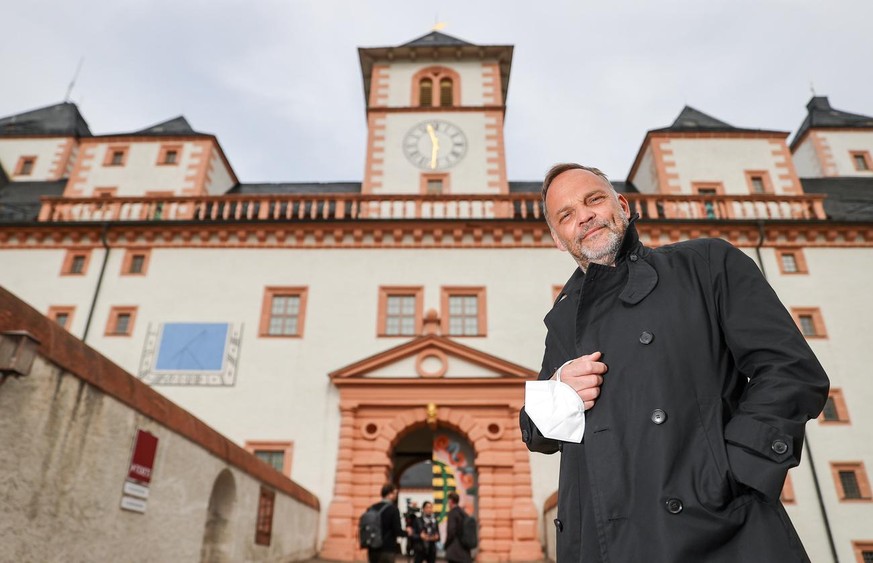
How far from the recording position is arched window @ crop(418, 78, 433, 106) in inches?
909

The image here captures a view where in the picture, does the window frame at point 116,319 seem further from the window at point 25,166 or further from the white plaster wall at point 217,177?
the window at point 25,166

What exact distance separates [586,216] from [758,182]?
21.6 meters

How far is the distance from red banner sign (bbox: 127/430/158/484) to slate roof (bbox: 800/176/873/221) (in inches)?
772

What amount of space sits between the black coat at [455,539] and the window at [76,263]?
526 inches

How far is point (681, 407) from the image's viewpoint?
5.48ft

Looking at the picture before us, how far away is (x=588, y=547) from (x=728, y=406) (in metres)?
0.54

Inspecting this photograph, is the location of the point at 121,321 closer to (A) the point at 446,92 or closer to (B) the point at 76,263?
(B) the point at 76,263

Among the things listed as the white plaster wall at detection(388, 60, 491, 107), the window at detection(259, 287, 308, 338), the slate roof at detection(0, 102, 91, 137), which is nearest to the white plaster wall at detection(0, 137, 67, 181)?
the slate roof at detection(0, 102, 91, 137)

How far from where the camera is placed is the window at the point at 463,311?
1680cm

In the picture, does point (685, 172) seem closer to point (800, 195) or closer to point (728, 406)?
point (800, 195)

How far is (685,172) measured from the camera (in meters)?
21.1

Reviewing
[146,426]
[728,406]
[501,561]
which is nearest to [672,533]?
[728,406]

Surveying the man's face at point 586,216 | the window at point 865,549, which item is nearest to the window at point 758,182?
the window at point 865,549

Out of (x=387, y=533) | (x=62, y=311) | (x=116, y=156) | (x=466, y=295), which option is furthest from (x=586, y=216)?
(x=116, y=156)
